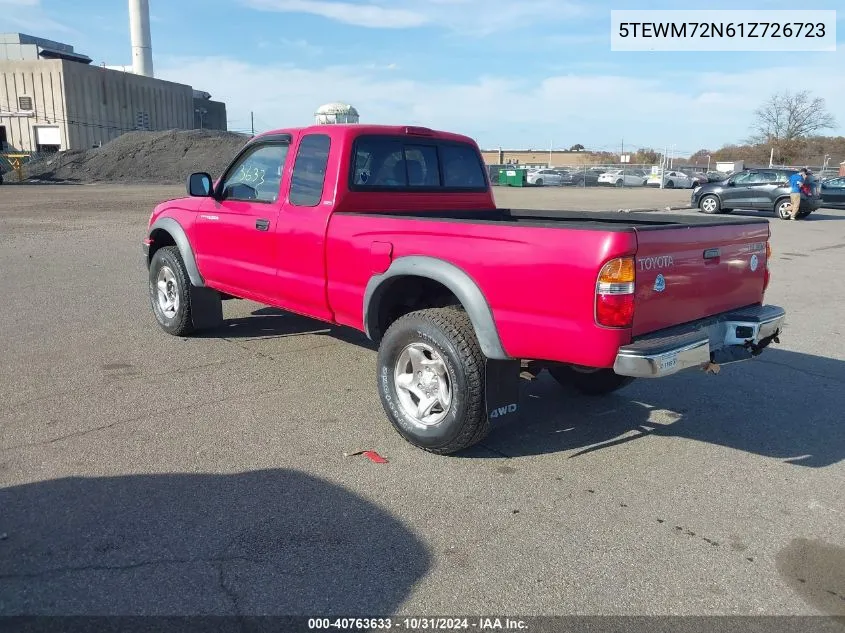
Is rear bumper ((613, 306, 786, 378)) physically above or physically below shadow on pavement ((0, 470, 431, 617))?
above

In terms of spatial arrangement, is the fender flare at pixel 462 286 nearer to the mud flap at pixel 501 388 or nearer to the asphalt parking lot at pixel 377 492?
the mud flap at pixel 501 388

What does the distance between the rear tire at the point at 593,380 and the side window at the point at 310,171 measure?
2.15 metres

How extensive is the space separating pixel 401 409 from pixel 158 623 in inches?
78.8

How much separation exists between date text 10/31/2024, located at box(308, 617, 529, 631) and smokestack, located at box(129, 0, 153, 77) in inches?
3390

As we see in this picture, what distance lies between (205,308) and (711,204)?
20.7 meters

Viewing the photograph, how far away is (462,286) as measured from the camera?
3.88 meters

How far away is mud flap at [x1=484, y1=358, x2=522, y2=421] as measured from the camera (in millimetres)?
3922

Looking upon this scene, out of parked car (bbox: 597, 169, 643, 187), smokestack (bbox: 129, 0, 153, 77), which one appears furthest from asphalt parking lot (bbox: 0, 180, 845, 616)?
smokestack (bbox: 129, 0, 153, 77)

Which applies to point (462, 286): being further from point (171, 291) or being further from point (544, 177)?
point (544, 177)

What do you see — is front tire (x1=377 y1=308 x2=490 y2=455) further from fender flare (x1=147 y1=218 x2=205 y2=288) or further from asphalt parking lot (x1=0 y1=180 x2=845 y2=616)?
fender flare (x1=147 y1=218 x2=205 y2=288)

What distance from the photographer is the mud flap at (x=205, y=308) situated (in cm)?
651

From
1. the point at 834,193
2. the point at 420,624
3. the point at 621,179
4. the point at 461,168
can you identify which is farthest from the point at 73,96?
the point at 420,624

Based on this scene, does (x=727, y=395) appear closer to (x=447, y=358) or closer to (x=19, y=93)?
(x=447, y=358)

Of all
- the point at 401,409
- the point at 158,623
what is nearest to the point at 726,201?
the point at 401,409
